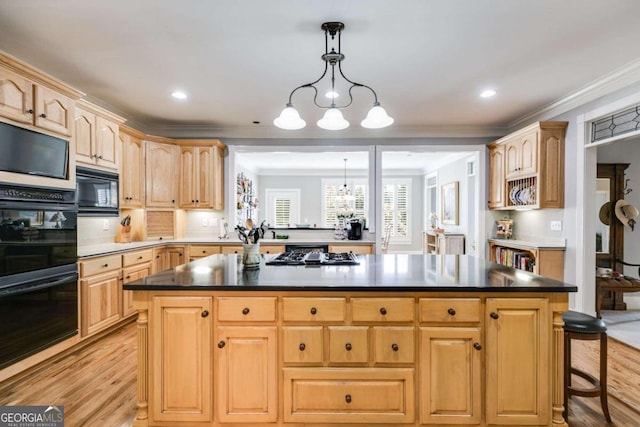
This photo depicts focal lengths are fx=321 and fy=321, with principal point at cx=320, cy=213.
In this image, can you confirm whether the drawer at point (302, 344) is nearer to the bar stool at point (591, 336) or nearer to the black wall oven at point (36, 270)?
the bar stool at point (591, 336)

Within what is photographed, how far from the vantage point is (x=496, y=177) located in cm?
483

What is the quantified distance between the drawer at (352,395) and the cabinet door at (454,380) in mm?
113

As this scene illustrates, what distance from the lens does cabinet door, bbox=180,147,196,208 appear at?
188 inches

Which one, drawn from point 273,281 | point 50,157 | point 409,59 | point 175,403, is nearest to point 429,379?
point 273,281

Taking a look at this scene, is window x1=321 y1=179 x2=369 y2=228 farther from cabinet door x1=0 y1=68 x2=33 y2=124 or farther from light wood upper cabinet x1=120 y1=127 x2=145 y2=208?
cabinet door x1=0 y1=68 x2=33 y2=124

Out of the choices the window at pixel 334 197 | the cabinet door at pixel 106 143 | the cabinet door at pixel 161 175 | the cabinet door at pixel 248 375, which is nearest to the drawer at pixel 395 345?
the cabinet door at pixel 248 375

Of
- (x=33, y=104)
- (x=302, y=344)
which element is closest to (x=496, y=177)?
(x=302, y=344)

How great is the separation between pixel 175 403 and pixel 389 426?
3.94ft

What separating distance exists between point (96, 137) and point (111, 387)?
97.3 inches

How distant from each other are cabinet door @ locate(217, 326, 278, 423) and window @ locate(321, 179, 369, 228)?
7.66 meters

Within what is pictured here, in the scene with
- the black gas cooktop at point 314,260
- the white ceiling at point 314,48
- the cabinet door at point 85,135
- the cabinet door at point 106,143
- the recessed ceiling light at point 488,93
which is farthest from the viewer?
the recessed ceiling light at point 488,93

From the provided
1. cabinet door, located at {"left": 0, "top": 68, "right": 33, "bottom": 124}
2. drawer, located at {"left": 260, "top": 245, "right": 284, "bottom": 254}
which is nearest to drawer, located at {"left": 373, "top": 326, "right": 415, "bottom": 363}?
cabinet door, located at {"left": 0, "top": 68, "right": 33, "bottom": 124}

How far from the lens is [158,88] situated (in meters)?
3.47

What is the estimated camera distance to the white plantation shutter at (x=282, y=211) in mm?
9633
